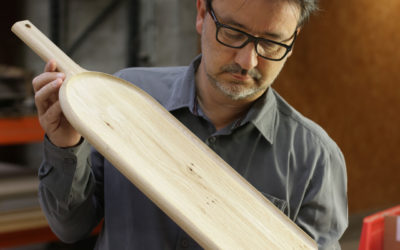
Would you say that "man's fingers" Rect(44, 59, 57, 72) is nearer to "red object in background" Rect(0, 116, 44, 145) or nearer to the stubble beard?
the stubble beard

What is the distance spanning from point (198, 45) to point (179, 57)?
0.23m

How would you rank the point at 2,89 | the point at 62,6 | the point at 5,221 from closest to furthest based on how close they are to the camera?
the point at 5,221 < the point at 2,89 < the point at 62,6

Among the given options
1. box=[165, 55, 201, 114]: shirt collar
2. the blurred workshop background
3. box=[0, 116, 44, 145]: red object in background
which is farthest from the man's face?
the blurred workshop background

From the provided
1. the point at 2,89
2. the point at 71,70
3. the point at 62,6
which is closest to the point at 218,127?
the point at 71,70

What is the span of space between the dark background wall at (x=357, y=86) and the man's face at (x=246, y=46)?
278 centimetres

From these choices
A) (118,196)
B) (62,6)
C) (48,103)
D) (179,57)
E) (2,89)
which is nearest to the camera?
(48,103)

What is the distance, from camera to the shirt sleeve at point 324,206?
1227 millimetres

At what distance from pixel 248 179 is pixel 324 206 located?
0.21 metres

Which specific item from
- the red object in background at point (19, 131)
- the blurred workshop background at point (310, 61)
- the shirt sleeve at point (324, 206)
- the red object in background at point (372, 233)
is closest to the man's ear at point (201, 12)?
the shirt sleeve at point (324, 206)

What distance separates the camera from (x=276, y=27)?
3.58 feet

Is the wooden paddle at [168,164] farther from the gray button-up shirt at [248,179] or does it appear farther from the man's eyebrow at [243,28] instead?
the man's eyebrow at [243,28]

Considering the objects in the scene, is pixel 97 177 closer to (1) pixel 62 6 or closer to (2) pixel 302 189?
(2) pixel 302 189

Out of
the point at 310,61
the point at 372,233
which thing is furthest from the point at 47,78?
the point at 310,61

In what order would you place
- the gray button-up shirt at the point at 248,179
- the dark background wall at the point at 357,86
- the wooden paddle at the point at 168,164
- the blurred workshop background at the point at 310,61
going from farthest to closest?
the dark background wall at the point at 357,86, the blurred workshop background at the point at 310,61, the gray button-up shirt at the point at 248,179, the wooden paddle at the point at 168,164
